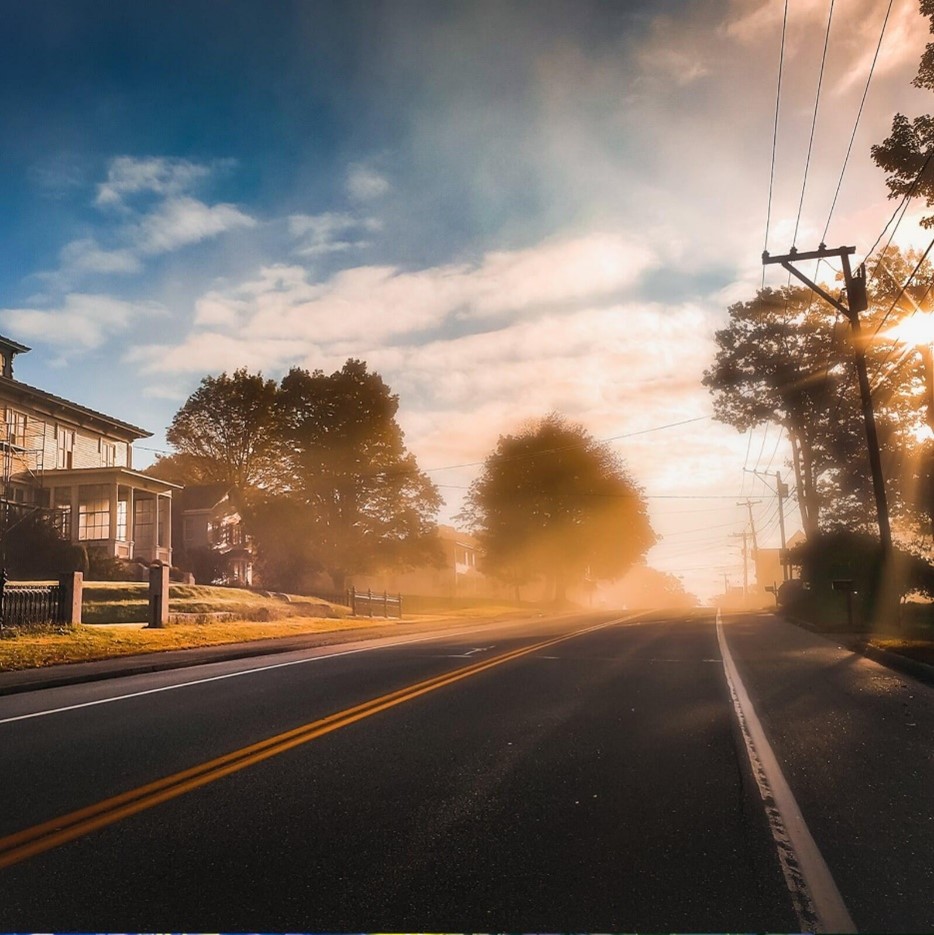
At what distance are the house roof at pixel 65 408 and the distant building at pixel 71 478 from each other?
4cm

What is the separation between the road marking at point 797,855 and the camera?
148 inches

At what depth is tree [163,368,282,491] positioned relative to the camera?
210ft

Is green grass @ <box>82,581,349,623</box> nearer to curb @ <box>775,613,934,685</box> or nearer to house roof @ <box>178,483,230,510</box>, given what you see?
house roof @ <box>178,483,230,510</box>

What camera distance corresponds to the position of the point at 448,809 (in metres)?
5.48

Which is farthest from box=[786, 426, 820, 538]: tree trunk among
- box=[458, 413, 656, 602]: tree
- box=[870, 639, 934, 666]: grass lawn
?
box=[870, 639, 934, 666]: grass lawn

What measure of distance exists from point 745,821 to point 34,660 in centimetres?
1488

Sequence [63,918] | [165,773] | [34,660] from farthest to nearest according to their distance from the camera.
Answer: [34,660] < [165,773] < [63,918]

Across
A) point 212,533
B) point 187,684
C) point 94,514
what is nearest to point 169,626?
point 187,684

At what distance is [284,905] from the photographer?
3852 millimetres

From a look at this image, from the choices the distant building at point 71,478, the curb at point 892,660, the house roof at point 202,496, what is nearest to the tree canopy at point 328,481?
the house roof at point 202,496

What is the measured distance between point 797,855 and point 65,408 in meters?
42.9

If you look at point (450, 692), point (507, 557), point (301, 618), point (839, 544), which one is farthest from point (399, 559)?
point (450, 692)

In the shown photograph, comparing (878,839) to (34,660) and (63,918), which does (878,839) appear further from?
(34,660)

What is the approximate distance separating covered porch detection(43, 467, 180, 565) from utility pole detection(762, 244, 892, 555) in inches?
1183
